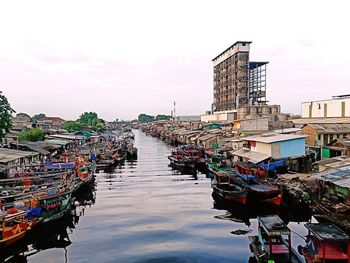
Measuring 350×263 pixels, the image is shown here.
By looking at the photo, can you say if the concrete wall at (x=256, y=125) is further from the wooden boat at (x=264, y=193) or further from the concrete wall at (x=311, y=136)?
the wooden boat at (x=264, y=193)

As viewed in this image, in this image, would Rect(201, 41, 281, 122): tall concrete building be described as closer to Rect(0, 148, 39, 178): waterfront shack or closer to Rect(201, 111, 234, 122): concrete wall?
Rect(201, 111, 234, 122): concrete wall

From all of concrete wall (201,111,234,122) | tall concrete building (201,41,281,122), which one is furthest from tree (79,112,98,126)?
tall concrete building (201,41,281,122)

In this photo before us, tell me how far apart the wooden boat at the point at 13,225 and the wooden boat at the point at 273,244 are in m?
10.5

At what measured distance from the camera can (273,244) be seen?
13.6 metres

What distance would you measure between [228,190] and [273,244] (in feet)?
40.3

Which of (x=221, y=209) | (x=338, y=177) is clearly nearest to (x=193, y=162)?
(x=221, y=209)

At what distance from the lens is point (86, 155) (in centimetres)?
4472

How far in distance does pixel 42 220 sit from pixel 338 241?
48.0 ft

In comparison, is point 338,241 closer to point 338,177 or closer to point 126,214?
point 338,177

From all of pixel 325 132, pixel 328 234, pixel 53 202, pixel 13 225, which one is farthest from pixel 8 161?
pixel 325 132

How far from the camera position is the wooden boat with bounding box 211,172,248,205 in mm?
23130

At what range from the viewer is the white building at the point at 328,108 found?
3859 cm

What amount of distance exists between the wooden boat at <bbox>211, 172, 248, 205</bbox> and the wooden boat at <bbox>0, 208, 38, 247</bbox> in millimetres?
12532

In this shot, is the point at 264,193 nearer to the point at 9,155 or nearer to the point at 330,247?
the point at 330,247
